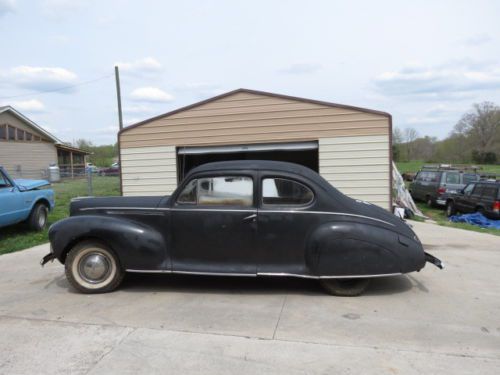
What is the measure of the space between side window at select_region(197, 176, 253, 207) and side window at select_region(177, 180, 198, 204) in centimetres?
6

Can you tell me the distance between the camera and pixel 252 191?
5117 millimetres

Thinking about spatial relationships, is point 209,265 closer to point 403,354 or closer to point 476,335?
point 403,354

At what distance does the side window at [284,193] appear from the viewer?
5.09 m

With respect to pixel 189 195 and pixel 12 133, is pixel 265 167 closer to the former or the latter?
pixel 189 195

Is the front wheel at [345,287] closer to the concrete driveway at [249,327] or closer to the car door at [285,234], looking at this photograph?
the concrete driveway at [249,327]

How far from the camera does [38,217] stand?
10062mm

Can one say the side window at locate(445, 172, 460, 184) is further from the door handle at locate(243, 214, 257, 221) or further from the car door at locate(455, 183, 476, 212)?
the door handle at locate(243, 214, 257, 221)

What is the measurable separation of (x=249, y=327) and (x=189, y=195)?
184 centimetres

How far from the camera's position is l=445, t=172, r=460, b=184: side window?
1705 centimetres

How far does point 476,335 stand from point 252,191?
2.73m

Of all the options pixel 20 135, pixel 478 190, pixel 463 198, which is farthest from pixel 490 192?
pixel 20 135

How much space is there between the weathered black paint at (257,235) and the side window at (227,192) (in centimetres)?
8

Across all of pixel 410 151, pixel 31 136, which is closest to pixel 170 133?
pixel 31 136

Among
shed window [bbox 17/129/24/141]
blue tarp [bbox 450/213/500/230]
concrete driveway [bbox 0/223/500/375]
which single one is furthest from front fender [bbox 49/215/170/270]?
shed window [bbox 17/129/24/141]
